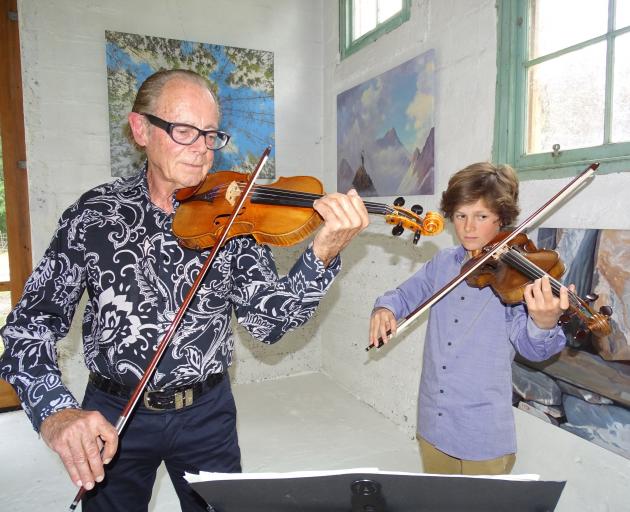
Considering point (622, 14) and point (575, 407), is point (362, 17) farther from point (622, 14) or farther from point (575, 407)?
point (575, 407)

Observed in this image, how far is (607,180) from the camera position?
1736 millimetres

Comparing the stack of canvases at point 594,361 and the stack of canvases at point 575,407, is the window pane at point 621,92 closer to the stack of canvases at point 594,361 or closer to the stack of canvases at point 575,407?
the stack of canvases at point 594,361

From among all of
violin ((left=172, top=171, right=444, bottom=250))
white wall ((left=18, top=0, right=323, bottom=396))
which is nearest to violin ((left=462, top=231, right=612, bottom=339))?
violin ((left=172, top=171, right=444, bottom=250))

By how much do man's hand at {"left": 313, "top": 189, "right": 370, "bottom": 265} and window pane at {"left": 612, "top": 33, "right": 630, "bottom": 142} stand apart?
3.90 feet

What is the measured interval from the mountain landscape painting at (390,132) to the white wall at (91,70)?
0.57 m

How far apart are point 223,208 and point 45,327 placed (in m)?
0.56

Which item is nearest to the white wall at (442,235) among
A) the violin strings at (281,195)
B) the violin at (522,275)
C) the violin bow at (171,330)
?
the violin at (522,275)

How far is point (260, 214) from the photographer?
1.36m

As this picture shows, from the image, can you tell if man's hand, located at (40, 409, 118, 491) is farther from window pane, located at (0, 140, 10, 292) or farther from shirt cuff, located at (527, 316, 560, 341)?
window pane, located at (0, 140, 10, 292)

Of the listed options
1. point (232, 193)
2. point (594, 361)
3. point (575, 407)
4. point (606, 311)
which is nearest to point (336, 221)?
point (232, 193)

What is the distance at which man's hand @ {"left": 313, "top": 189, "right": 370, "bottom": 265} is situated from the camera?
1.16 meters

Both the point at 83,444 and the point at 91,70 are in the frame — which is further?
the point at 91,70

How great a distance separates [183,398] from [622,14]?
197cm

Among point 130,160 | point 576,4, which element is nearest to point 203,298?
point 576,4
